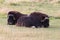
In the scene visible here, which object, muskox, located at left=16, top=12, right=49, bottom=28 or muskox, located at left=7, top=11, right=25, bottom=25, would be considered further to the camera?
muskox, located at left=7, top=11, right=25, bottom=25

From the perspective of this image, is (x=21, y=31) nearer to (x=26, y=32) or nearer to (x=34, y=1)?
(x=26, y=32)

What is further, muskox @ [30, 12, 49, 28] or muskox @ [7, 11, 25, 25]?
muskox @ [7, 11, 25, 25]

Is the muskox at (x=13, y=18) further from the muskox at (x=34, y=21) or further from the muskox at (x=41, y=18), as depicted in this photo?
the muskox at (x=41, y=18)

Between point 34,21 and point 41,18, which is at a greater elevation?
point 41,18

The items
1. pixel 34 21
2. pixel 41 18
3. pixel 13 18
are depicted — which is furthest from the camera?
pixel 13 18

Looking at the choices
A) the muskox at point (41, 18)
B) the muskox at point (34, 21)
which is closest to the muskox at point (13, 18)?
the muskox at point (34, 21)

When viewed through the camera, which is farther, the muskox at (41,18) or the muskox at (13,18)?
the muskox at (13,18)

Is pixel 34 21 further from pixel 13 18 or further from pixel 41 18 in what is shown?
pixel 13 18

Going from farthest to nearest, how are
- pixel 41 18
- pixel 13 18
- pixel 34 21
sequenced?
pixel 13 18 → pixel 41 18 → pixel 34 21

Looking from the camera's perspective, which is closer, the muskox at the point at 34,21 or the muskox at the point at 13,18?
the muskox at the point at 34,21

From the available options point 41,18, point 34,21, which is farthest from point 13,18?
point 41,18

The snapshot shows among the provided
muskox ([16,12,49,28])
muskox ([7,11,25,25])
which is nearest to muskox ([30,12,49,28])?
muskox ([16,12,49,28])

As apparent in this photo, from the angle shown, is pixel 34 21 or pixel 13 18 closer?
pixel 34 21

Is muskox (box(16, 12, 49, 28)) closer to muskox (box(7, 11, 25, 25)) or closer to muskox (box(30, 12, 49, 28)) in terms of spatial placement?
muskox (box(30, 12, 49, 28))
